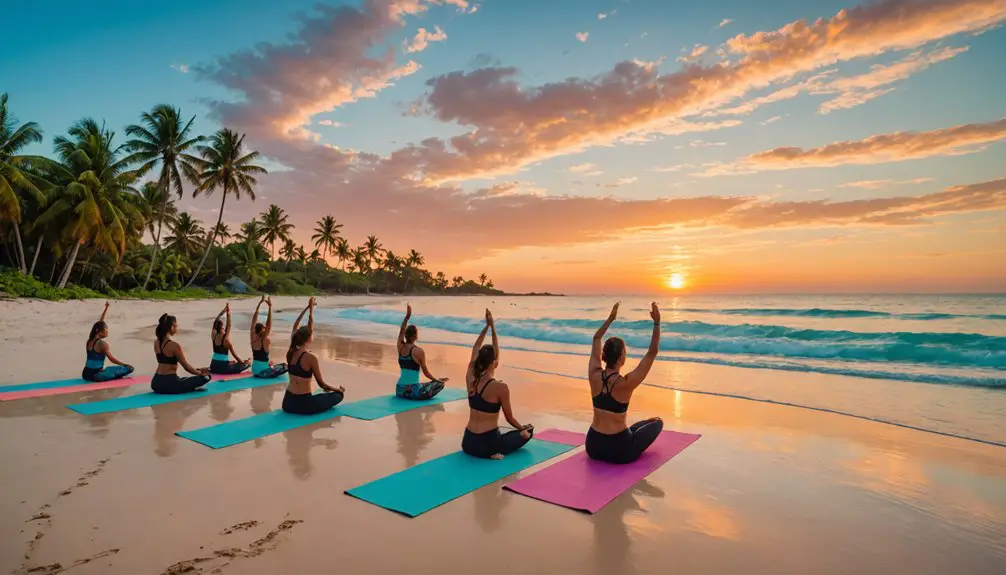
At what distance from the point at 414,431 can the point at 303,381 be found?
6.13 feet

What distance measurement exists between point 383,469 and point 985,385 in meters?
Answer: 12.7

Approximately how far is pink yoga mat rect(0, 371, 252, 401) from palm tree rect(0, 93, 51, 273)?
22972mm

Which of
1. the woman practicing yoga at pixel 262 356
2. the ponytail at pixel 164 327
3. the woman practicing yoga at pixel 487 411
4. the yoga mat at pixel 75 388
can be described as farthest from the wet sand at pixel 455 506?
the woman practicing yoga at pixel 262 356

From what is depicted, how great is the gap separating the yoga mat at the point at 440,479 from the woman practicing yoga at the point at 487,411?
0.42 ft

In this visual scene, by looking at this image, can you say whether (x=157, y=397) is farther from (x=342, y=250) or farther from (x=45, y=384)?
(x=342, y=250)

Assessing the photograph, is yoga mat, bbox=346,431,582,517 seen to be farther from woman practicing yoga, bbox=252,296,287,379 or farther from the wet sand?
woman practicing yoga, bbox=252,296,287,379

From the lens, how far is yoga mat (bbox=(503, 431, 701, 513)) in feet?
14.2

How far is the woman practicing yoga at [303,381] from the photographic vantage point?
679 centimetres

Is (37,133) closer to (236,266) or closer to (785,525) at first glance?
(236,266)

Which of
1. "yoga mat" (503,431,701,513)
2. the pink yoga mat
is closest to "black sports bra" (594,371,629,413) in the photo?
"yoga mat" (503,431,701,513)

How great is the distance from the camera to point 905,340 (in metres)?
17.5

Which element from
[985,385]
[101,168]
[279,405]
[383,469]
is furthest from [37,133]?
[985,385]

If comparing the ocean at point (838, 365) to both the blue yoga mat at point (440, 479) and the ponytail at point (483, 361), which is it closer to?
the blue yoga mat at point (440, 479)

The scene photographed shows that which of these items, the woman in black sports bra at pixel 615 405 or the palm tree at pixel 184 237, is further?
the palm tree at pixel 184 237
